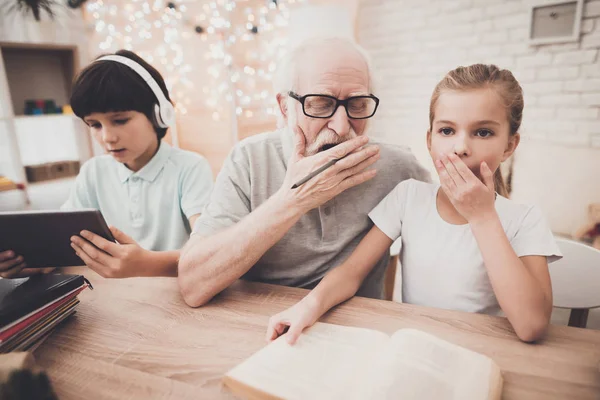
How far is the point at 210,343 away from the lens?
0.81 m

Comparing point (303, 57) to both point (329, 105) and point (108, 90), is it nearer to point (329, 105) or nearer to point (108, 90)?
point (329, 105)

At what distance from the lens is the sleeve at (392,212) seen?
1.09m

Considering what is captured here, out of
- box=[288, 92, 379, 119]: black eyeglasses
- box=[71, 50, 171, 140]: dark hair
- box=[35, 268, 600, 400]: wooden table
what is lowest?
box=[35, 268, 600, 400]: wooden table

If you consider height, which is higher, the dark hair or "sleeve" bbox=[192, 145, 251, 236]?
the dark hair

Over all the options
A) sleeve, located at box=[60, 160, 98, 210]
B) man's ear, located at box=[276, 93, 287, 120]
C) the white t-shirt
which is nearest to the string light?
sleeve, located at box=[60, 160, 98, 210]

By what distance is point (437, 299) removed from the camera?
1031mm

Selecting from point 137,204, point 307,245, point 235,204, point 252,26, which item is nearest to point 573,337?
point 307,245

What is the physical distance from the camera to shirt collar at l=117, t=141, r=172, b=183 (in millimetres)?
→ 1493

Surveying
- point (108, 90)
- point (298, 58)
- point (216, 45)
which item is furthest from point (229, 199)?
point (216, 45)

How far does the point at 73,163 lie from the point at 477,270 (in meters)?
4.63

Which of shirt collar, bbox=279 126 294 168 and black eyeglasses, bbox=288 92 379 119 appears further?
shirt collar, bbox=279 126 294 168

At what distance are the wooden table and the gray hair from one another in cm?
60

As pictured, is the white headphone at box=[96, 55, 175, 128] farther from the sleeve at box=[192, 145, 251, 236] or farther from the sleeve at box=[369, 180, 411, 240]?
the sleeve at box=[369, 180, 411, 240]

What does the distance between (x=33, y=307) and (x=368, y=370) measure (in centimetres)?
70
